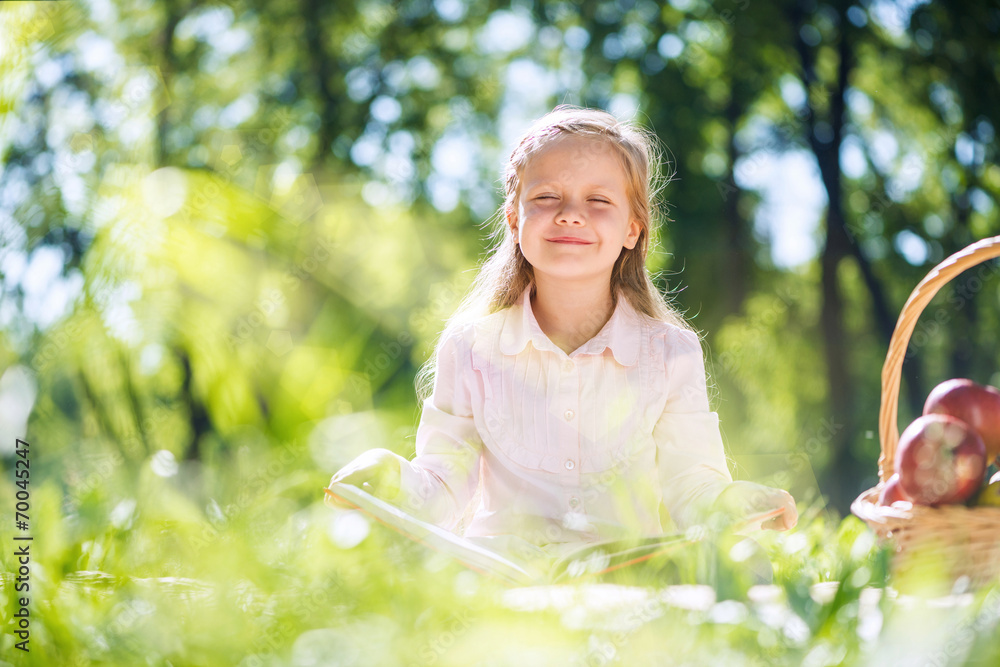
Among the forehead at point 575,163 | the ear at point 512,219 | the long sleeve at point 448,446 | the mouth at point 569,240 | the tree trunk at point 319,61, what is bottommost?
the long sleeve at point 448,446

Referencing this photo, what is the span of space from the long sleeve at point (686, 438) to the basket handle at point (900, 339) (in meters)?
0.29

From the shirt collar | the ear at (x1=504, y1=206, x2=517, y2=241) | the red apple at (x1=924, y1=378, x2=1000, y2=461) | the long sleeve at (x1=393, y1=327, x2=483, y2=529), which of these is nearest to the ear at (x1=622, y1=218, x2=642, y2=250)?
the shirt collar

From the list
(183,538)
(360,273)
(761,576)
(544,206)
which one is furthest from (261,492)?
(360,273)

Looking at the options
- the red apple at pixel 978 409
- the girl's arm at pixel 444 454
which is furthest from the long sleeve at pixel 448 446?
the red apple at pixel 978 409

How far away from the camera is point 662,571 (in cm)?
75

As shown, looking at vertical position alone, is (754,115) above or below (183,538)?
above

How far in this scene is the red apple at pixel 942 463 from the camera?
1.14m

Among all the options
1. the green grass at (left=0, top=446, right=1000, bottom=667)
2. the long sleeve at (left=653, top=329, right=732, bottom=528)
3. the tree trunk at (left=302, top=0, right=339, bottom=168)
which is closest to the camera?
the green grass at (left=0, top=446, right=1000, bottom=667)

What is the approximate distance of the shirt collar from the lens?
1.67 m

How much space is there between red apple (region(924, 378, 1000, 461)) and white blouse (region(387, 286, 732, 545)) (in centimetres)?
42

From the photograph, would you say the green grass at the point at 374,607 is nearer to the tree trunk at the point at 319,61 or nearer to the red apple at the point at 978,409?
the red apple at the point at 978,409

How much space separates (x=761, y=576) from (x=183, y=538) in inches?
34.8

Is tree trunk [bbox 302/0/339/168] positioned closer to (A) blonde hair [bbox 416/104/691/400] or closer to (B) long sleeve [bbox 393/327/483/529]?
(A) blonde hair [bbox 416/104/691/400]

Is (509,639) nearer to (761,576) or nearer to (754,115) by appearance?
(761,576)
